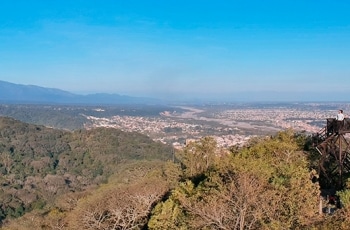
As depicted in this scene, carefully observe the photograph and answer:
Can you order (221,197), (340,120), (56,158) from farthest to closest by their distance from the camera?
(56,158), (340,120), (221,197)

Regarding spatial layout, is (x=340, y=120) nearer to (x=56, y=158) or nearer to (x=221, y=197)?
(x=221, y=197)

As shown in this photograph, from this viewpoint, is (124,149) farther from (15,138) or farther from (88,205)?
(88,205)

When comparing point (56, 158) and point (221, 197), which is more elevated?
point (221, 197)

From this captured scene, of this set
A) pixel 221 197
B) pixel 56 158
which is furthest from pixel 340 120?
pixel 56 158

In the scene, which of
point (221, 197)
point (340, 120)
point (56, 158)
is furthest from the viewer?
point (56, 158)

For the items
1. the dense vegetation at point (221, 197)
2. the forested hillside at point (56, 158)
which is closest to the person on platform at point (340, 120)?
the dense vegetation at point (221, 197)

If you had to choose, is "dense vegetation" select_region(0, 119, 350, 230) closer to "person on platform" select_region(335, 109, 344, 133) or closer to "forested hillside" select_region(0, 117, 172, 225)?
"person on platform" select_region(335, 109, 344, 133)

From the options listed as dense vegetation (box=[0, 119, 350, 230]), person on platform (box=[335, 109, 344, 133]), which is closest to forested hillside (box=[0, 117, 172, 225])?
dense vegetation (box=[0, 119, 350, 230])

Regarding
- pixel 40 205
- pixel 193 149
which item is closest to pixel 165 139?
pixel 40 205
